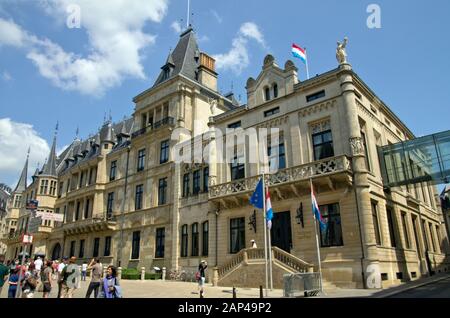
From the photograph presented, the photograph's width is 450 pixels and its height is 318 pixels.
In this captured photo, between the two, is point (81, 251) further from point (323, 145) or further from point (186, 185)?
point (323, 145)

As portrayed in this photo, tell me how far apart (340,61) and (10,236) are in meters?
61.1

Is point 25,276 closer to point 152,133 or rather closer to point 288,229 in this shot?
point 288,229

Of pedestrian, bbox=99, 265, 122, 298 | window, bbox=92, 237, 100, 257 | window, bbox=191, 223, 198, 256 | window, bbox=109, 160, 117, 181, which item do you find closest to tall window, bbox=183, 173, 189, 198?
window, bbox=191, 223, 198, 256

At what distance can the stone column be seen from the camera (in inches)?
702

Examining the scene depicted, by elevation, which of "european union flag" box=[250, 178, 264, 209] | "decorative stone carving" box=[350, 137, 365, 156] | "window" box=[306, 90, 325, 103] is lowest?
"european union flag" box=[250, 178, 264, 209]

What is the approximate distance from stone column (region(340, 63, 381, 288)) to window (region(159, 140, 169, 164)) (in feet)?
60.4

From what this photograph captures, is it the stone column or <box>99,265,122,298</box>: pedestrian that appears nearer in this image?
<box>99,265,122,298</box>: pedestrian

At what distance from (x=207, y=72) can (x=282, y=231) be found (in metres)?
22.8

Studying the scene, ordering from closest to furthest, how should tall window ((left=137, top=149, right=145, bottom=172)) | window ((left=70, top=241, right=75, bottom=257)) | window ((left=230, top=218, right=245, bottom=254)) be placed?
window ((left=230, top=218, right=245, bottom=254)) < tall window ((left=137, top=149, right=145, bottom=172)) < window ((left=70, top=241, right=75, bottom=257))

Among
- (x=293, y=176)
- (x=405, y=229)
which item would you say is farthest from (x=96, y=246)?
(x=405, y=229)

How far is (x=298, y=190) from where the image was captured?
21.7 metres

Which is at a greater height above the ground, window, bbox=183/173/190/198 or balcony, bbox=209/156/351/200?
window, bbox=183/173/190/198

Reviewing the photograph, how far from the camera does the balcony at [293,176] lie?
19.9m

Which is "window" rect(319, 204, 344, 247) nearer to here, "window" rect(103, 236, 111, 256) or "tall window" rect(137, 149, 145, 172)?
"tall window" rect(137, 149, 145, 172)
